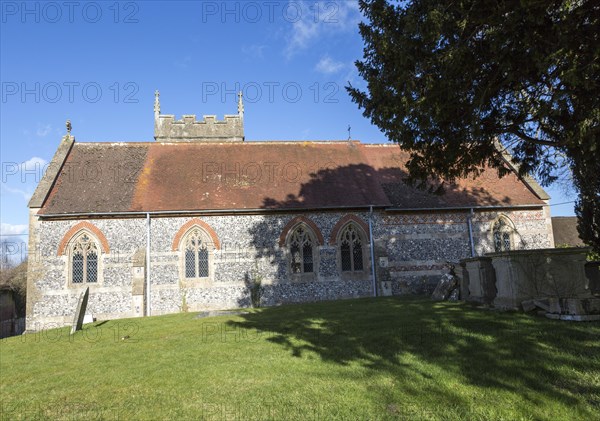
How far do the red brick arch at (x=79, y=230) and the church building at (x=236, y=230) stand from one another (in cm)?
4

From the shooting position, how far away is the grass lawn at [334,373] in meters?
4.57

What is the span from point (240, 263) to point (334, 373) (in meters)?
12.0

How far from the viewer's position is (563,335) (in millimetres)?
6609

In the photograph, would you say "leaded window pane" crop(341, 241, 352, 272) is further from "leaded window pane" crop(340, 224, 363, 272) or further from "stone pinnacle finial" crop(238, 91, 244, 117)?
"stone pinnacle finial" crop(238, 91, 244, 117)

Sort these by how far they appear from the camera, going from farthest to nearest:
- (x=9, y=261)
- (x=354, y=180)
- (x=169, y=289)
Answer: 1. (x=9, y=261)
2. (x=354, y=180)
3. (x=169, y=289)

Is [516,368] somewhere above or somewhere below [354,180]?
below

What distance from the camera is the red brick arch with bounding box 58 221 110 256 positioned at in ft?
55.3

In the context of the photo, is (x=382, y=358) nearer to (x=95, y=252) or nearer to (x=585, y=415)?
(x=585, y=415)

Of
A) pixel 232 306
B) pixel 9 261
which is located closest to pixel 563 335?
pixel 232 306

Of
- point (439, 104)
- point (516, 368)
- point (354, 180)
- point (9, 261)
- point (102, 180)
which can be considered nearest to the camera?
point (516, 368)

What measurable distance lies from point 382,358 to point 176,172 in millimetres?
15509

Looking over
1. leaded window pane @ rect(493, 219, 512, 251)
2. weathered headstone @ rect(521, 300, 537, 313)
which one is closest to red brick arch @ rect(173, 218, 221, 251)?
weathered headstone @ rect(521, 300, 537, 313)

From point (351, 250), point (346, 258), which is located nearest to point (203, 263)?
point (346, 258)

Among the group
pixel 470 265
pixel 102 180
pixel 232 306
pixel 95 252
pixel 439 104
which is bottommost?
pixel 232 306
